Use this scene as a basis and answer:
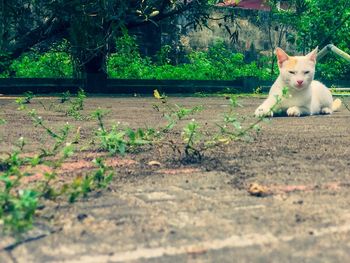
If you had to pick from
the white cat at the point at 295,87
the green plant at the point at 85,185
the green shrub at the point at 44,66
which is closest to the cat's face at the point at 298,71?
the white cat at the point at 295,87

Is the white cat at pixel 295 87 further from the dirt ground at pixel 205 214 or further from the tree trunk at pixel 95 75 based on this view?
the tree trunk at pixel 95 75

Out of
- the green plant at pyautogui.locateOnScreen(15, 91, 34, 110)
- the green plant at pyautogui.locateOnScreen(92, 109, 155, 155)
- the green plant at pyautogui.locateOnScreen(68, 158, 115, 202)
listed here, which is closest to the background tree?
the green plant at pyautogui.locateOnScreen(15, 91, 34, 110)

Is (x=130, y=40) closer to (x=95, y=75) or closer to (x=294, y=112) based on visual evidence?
(x=95, y=75)

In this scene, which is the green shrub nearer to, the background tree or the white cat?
the background tree

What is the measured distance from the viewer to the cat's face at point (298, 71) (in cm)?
607

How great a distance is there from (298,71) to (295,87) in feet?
0.54

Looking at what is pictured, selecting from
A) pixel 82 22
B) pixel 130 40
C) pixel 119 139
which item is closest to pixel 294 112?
pixel 119 139

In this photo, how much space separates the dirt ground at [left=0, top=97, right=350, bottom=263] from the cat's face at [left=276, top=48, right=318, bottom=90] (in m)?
2.73

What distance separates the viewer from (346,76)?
15.5 metres

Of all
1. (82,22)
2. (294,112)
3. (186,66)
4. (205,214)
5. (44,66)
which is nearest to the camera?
(205,214)

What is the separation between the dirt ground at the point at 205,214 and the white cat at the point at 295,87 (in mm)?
2722

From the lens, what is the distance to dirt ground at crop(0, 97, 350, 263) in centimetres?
158

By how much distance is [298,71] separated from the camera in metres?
6.09

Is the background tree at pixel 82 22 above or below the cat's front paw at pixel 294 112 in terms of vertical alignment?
above
